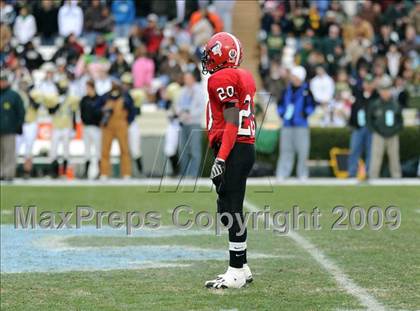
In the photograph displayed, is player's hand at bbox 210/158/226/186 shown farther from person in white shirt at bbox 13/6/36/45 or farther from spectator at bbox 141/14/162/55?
person in white shirt at bbox 13/6/36/45

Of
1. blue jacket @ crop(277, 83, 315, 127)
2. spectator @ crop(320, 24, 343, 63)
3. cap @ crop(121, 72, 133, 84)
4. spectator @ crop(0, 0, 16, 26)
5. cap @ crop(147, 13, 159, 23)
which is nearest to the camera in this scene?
blue jacket @ crop(277, 83, 315, 127)

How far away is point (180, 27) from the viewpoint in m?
21.7

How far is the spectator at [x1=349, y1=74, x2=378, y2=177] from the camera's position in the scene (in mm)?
17672

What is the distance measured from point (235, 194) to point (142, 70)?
13.1 meters

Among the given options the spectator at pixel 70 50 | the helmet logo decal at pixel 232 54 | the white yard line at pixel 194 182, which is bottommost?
the white yard line at pixel 194 182

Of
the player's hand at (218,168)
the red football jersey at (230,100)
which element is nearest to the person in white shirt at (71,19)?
the red football jersey at (230,100)

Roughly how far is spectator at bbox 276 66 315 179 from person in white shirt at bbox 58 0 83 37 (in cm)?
606

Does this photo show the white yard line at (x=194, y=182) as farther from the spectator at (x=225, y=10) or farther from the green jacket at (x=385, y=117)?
the spectator at (x=225, y=10)

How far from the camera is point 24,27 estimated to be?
2125 centimetres

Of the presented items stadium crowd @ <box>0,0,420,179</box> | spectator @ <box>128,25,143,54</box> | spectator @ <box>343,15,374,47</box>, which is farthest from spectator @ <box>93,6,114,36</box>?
spectator @ <box>343,15,374,47</box>

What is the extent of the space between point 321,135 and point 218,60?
38.8ft

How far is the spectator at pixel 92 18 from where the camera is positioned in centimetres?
2111

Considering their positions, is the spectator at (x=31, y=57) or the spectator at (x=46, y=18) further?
the spectator at (x=46, y=18)

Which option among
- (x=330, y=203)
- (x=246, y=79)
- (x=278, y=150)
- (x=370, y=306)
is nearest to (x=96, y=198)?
(x=330, y=203)
